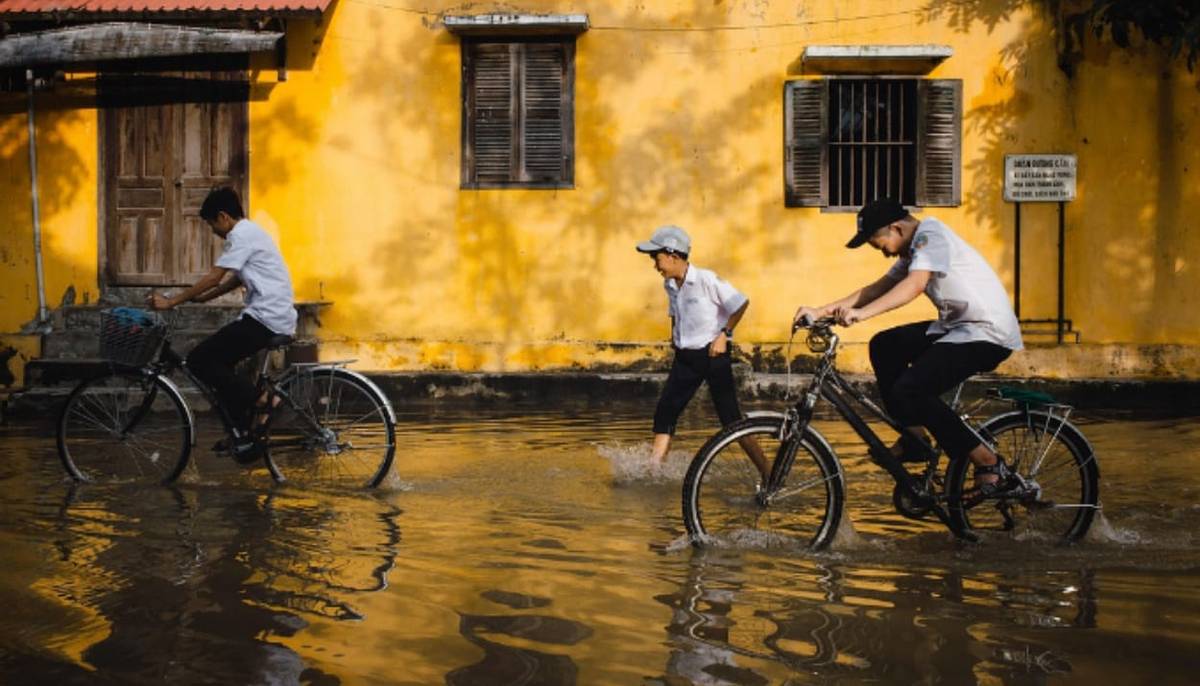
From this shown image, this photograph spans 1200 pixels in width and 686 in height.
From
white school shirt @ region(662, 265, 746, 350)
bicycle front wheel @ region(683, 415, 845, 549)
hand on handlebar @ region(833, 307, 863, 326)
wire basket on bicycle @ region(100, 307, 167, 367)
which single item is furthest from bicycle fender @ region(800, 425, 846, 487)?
wire basket on bicycle @ region(100, 307, 167, 367)

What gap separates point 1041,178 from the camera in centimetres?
1502

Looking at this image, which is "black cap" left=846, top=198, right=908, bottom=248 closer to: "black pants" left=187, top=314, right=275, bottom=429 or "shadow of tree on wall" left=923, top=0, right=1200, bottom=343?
"black pants" left=187, top=314, right=275, bottom=429

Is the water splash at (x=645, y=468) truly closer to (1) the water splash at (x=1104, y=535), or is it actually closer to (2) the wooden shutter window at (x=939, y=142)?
(1) the water splash at (x=1104, y=535)

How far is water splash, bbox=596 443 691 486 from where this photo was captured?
916 cm

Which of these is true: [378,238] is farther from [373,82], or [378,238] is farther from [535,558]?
[535,558]

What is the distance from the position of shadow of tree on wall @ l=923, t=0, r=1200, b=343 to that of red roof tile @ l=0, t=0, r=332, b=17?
6.17m

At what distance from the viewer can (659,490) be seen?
29.3ft

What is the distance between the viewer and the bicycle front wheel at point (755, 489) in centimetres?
673

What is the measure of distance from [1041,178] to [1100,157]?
617mm

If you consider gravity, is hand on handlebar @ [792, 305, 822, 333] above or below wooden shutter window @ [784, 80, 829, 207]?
below

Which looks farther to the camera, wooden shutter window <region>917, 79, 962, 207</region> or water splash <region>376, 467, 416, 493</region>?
wooden shutter window <region>917, 79, 962, 207</region>

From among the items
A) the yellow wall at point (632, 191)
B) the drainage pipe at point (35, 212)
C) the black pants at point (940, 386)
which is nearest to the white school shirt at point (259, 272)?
the black pants at point (940, 386)

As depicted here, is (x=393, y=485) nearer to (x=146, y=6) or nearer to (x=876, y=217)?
(x=876, y=217)

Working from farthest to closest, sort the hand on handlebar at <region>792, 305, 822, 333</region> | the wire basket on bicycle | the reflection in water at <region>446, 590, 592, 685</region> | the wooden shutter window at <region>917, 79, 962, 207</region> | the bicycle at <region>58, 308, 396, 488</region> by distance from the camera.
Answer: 1. the wooden shutter window at <region>917, 79, 962, 207</region>
2. the wire basket on bicycle
3. the bicycle at <region>58, 308, 396, 488</region>
4. the hand on handlebar at <region>792, 305, 822, 333</region>
5. the reflection in water at <region>446, 590, 592, 685</region>
